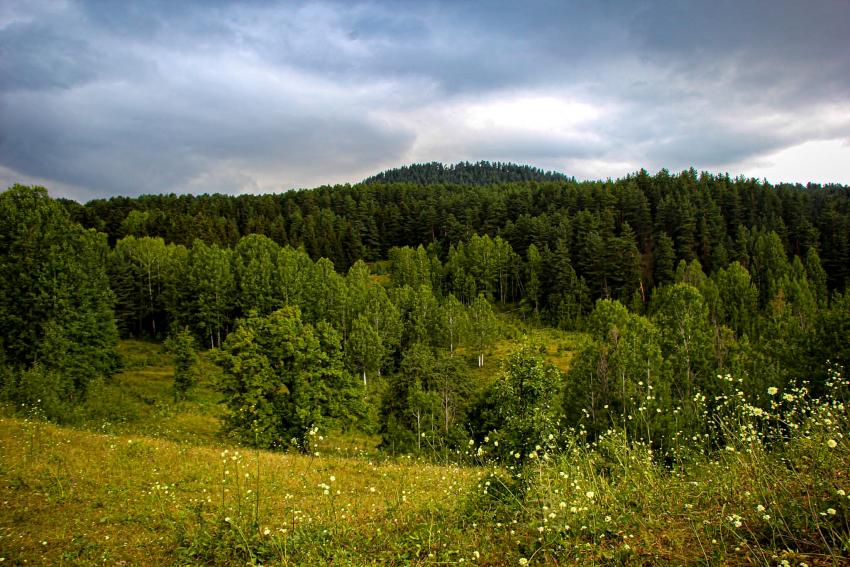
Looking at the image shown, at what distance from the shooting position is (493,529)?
5875 millimetres

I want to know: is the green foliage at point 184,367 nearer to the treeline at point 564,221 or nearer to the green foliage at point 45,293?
the green foliage at point 45,293

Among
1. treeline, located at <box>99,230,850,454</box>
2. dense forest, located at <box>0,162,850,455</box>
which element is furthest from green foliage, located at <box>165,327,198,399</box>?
treeline, located at <box>99,230,850,454</box>

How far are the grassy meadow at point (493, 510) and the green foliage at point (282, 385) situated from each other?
36.8 feet

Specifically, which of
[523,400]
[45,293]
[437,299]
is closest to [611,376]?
[523,400]

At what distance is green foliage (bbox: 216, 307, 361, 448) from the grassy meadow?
11218 millimetres

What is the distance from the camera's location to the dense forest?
24.7 m

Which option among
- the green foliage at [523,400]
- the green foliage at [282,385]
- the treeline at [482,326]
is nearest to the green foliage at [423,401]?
the treeline at [482,326]

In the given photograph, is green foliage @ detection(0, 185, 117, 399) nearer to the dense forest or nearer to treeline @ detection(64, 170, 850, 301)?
the dense forest

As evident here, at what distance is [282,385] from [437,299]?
56019 mm

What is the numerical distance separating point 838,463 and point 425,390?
93.5ft

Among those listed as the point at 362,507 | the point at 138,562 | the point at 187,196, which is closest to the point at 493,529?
the point at 362,507

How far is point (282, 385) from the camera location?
2509 centimetres

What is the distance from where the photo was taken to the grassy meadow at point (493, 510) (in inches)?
173

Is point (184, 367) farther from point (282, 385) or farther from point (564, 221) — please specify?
point (564, 221)
